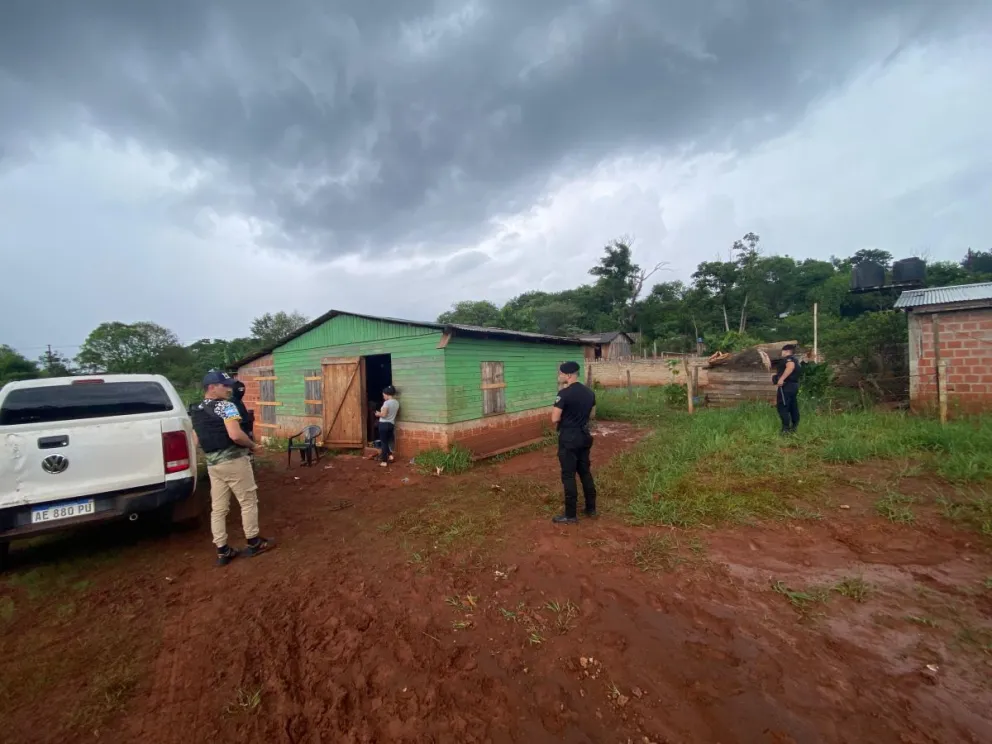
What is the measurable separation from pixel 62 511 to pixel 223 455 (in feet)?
4.29

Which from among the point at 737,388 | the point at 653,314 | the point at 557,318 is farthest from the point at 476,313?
the point at 737,388

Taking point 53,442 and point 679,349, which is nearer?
point 53,442

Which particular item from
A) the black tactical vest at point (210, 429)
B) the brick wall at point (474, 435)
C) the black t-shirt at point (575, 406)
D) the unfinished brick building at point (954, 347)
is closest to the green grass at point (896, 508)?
the black t-shirt at point (575, 406)

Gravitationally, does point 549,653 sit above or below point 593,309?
below

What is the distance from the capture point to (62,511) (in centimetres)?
349

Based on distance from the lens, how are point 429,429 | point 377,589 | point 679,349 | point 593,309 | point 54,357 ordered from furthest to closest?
point 593,309
point 54,357
point 679,349
point 429,429
point 377,589

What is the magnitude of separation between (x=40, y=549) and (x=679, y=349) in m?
33.2

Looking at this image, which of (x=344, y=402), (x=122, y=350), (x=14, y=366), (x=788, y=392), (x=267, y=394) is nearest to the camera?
(x=788, y=392)

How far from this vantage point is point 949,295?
26.4 ft

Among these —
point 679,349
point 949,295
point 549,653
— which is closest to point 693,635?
point 549,653

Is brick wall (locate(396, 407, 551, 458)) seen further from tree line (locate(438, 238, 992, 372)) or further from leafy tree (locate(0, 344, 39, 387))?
leafy tree (locate(0, 344, 39, 387))

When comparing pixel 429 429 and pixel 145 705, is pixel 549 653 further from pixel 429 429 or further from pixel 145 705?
pixel 429 429

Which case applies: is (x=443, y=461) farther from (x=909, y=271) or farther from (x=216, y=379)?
(x=909, y=271)

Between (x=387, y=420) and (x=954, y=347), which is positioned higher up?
(x=954, y=347)
